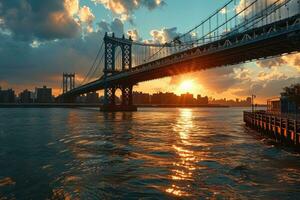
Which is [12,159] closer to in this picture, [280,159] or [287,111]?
[280,159]

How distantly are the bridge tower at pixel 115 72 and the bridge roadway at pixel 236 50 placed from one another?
18.1 meters

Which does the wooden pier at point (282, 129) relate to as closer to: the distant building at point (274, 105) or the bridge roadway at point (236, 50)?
the bridge roadway at point (236, 50)

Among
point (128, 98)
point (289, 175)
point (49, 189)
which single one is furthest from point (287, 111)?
point (128, 98)

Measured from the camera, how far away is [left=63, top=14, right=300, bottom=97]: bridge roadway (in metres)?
45.4

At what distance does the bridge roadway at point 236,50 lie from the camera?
4537 cm

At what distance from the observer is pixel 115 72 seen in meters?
107

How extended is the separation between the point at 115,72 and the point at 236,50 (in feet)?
187

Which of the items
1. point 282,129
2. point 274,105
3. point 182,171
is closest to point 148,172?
point 182,171

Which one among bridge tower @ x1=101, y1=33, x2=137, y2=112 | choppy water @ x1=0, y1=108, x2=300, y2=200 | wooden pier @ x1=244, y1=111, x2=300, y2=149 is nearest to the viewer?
choppy water @ x1=0, y1=108, x2=300, y2=200

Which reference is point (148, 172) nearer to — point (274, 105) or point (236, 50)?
point (274, 105)

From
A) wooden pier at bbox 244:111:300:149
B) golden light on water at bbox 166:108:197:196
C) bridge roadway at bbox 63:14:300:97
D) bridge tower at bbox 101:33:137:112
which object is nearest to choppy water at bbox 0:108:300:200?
golden light on water at bbox 166:108:197:196

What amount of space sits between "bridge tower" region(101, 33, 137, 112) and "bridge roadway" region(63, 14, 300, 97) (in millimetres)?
18103

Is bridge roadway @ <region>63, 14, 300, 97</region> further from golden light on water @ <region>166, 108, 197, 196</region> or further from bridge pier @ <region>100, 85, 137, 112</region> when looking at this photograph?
golden light on water @ <region>166, 108, 197, 196</region>

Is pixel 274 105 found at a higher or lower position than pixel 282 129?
higher
